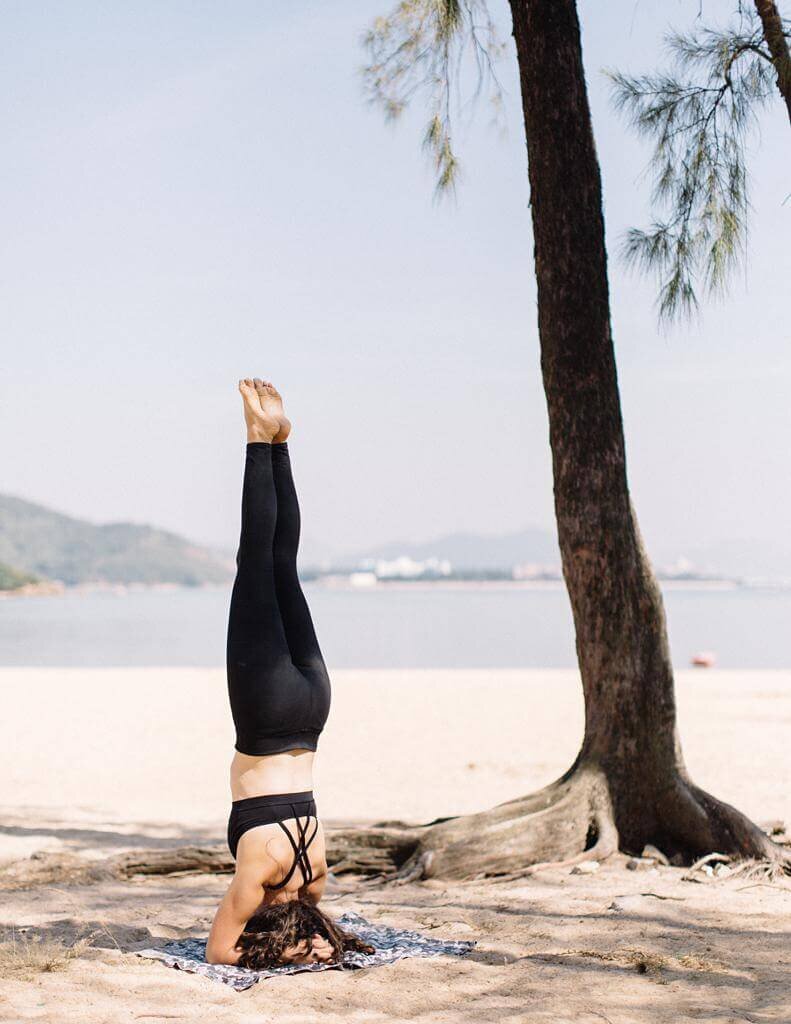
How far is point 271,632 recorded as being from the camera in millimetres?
3459

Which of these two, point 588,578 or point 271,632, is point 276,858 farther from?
point 588,578

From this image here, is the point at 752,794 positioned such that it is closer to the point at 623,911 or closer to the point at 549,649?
the point at 623,911

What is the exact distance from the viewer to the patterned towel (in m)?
3.27

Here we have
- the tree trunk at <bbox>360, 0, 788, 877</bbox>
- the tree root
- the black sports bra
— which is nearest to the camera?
the black sports bra

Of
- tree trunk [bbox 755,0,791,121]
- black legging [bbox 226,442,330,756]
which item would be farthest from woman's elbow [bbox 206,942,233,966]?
tree trunk [bbox 755,0,791,121]

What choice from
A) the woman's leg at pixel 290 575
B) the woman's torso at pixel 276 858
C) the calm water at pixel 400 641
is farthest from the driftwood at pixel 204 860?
the calm water at pixel 400 641

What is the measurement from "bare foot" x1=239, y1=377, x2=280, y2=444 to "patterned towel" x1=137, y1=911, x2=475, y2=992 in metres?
1.66

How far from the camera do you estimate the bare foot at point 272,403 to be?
3.63 metres

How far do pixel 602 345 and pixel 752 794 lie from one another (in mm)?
3867

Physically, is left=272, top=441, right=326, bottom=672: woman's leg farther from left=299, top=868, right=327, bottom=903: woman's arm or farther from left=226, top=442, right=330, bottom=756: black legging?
left=299, top=868, right=327, bottom=903: woman's arm

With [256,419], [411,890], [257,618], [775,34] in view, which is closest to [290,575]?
[257,618]

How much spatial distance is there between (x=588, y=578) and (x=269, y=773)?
7.84 ft

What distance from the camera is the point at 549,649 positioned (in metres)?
33.7

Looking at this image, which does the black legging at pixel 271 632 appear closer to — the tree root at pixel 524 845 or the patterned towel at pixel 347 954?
the patterned towel at pixel 347 954
